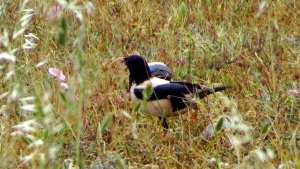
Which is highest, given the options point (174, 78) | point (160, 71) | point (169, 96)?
point (169, 96)

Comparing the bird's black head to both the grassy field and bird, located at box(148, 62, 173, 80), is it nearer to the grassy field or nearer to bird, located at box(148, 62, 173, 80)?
the grassy field

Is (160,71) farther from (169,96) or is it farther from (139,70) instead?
(169,96)

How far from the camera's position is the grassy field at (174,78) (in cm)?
303

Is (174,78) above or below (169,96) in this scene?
below

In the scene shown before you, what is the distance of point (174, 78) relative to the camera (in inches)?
177

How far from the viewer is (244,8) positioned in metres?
5.57

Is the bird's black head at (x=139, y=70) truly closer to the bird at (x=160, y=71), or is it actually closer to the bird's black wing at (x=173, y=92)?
the bird's black wing at (x=173, y=92)

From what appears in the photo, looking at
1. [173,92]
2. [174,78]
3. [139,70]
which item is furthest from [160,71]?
[173,92]

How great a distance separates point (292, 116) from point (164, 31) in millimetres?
1470

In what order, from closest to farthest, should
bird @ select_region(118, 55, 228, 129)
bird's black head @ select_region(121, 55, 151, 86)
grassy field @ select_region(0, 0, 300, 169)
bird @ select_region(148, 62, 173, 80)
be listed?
grassy field @ select_region(0, 0, 300, 169) < bird @ select_region(118, 55, 228, 129) < bird's black head @ select_region(121, 55, 151, 86) < bird @ select_region(148, 62, 173, 80)

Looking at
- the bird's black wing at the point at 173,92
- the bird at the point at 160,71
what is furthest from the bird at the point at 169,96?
the bird at the point at 160,71

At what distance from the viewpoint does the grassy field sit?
3.03 meters

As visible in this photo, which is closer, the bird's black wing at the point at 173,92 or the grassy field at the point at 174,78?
the grassy field at the point at 174,78

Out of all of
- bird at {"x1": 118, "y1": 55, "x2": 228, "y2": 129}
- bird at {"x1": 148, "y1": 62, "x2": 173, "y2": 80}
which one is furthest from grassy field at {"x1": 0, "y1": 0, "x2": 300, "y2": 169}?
bird at {"x1": 148, "y1": 62, "x2": 173, "y2": 80}
